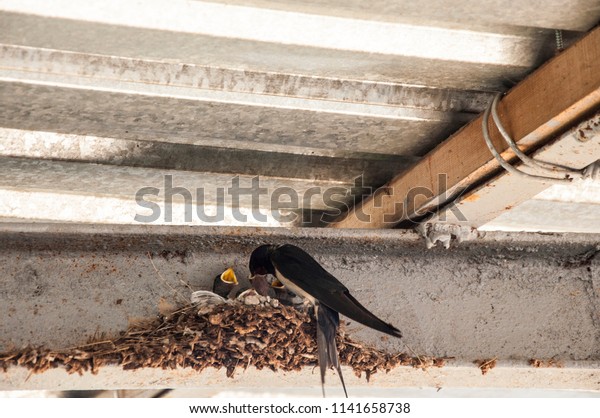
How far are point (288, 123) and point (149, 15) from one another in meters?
0.70

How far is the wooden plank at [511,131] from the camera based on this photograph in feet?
7.70

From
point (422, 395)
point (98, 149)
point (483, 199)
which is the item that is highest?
point (98, 149)

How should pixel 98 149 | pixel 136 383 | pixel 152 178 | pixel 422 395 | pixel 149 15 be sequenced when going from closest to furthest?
1. pixel 149 15
2. pixel 136 383
3. pixel 98 149
4. pixel 152 178
5. pixel 422 395

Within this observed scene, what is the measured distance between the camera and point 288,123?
117 inches

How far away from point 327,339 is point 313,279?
0.26m

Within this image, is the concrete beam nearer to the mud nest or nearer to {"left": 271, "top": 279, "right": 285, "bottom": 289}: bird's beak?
the mud nest

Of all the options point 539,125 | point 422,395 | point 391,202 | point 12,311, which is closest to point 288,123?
point 391,202

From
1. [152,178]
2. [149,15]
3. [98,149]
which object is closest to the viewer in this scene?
[149,15]

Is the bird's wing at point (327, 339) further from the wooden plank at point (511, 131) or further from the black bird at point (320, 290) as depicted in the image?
the wooden plank at point (511, 131)

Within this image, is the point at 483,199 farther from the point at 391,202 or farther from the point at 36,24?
the point at 36,24
